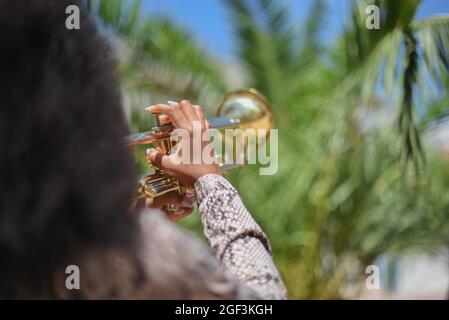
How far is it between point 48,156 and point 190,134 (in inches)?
15.9

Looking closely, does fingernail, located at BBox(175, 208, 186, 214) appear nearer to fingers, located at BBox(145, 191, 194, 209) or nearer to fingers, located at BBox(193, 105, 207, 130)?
fingers, located at BBox(145, 191, 194, 209)

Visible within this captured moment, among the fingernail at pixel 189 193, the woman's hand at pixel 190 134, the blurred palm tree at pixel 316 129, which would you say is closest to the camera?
the woman's hand at pixel 190 134

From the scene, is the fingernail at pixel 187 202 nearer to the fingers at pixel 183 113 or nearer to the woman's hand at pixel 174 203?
the woman's hand at pixel 174 203

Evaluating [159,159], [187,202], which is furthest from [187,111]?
[187,202]

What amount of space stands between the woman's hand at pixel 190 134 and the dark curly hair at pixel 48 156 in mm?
315

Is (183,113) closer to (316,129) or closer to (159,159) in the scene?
(159,159)

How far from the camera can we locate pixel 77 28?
2.38 feet

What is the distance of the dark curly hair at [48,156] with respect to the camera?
24.4 inches

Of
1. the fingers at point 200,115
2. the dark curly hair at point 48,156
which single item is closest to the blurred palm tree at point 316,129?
the fingers at point 200,115

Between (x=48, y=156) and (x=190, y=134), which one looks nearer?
(x=48, y=156)

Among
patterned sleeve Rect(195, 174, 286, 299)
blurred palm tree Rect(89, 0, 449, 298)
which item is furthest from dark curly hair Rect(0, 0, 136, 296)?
blurred palm tree Rect(89, 0, 449, 298)

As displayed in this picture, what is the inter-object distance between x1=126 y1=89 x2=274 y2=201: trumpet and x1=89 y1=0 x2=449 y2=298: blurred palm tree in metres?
1.11

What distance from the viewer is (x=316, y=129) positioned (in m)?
3.92

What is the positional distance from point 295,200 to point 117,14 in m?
1.49
